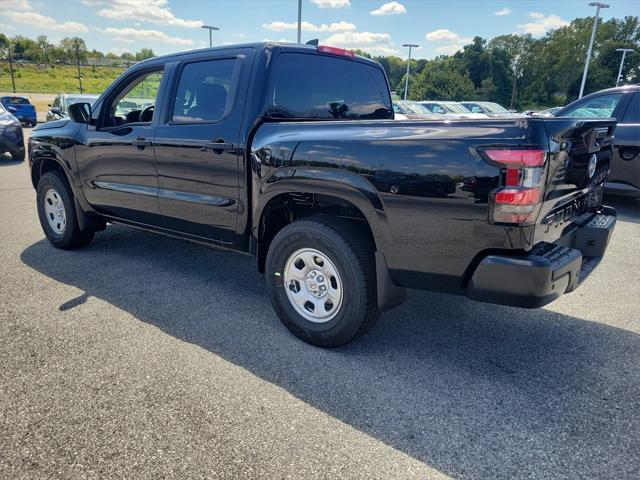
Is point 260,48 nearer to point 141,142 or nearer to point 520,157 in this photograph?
point 141,142

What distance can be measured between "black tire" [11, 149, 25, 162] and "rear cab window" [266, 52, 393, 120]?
11.0 meters

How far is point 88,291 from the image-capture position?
4012 millimetres

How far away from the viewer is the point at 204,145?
138 inches

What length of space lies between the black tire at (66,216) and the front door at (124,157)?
384mm

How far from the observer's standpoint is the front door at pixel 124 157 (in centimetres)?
404

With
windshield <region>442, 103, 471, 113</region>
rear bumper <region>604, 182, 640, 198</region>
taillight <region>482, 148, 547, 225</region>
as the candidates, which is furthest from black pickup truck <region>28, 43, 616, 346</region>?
windshield <region>442, 103, 471, 113</region>

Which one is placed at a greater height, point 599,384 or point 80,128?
point 80,128

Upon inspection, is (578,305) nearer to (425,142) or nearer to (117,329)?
(425,142)

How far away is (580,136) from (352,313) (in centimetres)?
160

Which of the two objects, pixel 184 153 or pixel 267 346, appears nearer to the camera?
pixel 267 346

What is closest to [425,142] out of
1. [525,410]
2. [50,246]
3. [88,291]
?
[525,410]

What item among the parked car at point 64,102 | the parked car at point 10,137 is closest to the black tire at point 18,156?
the parked car at point 10,137

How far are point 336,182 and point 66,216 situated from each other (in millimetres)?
3481

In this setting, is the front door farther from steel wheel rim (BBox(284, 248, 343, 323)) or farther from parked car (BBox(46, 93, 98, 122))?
parked car (BBox(46, 93, 98, 122))
